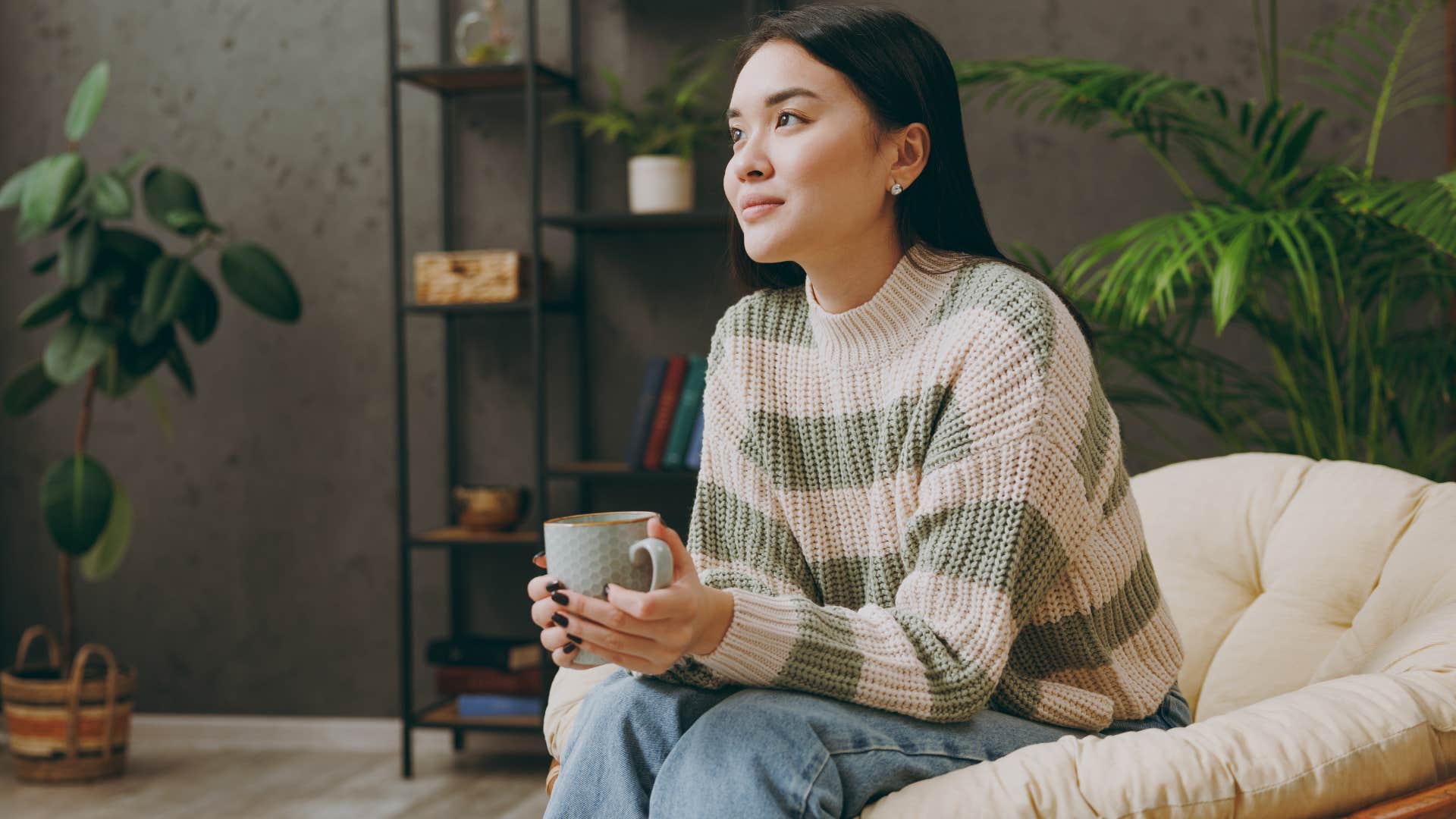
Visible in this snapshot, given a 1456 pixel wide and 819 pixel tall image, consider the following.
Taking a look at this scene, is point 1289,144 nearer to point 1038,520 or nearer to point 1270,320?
point 1270,320

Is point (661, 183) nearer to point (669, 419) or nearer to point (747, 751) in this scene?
point (669, 419)

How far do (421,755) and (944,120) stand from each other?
2.35 metres

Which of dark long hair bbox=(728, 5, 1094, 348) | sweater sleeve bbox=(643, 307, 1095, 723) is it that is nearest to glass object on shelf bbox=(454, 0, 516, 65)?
dark long hair bbox=(728, 5, 1094, 348)

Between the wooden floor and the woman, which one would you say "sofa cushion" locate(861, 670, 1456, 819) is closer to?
the woman

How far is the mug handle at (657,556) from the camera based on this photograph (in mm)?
926

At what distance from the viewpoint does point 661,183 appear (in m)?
2.83

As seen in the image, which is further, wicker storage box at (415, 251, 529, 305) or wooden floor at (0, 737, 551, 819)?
wicker storage box at (415, 251, 529, 305)

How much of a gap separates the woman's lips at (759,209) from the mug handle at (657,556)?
1.33 feet

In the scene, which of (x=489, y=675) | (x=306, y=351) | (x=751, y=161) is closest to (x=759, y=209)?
(x=751, y=161)

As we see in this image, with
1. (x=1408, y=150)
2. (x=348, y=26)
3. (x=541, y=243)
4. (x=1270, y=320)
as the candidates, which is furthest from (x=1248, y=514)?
(x=348, y=26)

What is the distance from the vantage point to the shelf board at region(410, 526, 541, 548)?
2850mm

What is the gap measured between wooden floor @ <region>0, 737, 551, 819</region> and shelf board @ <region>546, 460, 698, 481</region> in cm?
69

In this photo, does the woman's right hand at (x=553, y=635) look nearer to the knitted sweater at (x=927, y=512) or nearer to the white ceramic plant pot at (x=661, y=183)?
the knitted sweater at (x=927, y=512)

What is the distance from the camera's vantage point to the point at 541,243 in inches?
117
